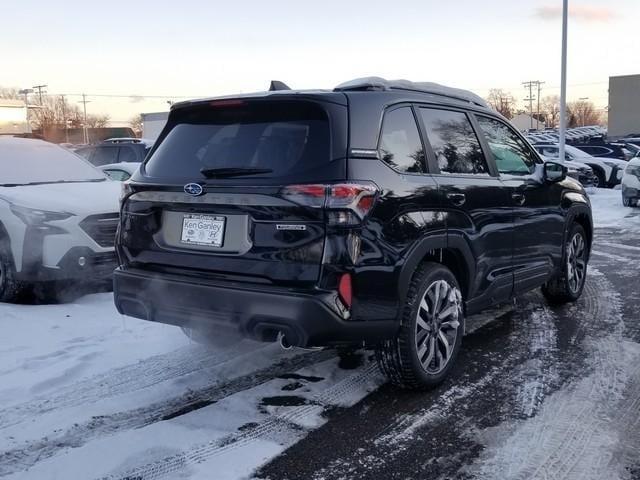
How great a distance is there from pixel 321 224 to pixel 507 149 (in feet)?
7.83

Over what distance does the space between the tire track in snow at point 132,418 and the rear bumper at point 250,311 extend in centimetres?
49

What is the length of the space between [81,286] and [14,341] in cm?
134

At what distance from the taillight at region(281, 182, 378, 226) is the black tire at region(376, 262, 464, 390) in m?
0.69

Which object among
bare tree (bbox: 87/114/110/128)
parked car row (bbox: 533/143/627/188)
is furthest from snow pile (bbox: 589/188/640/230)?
bare tree (bbox: 87/114/110/128)

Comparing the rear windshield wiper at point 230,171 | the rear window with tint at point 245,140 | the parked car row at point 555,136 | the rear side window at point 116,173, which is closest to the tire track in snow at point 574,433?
the rear window with tint at point 245,140

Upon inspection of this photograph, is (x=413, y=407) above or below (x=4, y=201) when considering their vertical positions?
below

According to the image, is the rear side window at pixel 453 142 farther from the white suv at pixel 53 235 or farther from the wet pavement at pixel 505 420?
the white suv at pixel 53 235

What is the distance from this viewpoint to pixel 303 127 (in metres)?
3.53

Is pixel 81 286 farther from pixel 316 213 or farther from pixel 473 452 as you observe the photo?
pixel 473 452

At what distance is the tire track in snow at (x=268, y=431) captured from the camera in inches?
118

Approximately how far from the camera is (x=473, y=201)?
4266mm

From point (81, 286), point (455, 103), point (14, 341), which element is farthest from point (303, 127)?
point (81, 286)

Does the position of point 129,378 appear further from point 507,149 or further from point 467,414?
point 507,149

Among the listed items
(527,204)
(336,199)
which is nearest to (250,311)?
(336,199)
